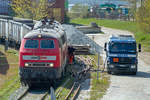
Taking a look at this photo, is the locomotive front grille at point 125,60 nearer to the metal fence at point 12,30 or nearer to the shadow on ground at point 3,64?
the shadow on ground at point 3,64

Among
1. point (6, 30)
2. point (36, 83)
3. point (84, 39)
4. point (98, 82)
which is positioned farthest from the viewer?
point (84, 39)

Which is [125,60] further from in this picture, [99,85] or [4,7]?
[4,7]

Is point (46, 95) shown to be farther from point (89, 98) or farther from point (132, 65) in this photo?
point (132, 65)

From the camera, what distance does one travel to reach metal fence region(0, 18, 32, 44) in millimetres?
31206

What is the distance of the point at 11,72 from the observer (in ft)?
79.2

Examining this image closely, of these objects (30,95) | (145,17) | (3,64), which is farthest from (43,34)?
(145,17)

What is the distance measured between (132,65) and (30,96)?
8644 mm

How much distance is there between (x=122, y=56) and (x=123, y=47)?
2.32 ft

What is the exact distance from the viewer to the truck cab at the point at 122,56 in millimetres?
23781

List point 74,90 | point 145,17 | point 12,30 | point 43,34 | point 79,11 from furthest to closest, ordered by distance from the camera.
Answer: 1. point 79,11
2. point 145,17
3. point 12,30
4. point 74,90
5. point 43,34

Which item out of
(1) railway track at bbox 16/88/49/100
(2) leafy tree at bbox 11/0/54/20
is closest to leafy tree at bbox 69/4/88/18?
→ (2) leafy tree at bbox 11/0/54/20

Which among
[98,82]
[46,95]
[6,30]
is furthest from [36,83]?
[6,30]

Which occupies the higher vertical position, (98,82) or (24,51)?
(24,51)

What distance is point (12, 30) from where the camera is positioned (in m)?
34.3
